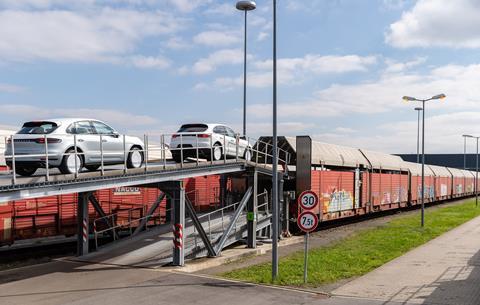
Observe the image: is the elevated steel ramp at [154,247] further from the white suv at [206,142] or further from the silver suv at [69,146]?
the silver suv at [69,146]

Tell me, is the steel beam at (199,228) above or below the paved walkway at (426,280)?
above

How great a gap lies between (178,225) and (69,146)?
4137 millimetres

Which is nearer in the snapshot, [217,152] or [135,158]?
[135,158]

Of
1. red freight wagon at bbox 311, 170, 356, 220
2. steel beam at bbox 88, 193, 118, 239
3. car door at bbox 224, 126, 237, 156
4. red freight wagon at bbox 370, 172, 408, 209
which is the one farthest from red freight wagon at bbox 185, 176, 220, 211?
red freight wagon at bbox 370, 172, 408, 209

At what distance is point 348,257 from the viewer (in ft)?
54.3

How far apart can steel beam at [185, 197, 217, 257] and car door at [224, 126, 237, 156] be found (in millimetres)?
3846

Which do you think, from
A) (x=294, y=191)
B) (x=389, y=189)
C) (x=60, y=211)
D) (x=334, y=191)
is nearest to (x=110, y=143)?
(x=60, y=211)

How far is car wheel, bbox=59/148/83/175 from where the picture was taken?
11.9m

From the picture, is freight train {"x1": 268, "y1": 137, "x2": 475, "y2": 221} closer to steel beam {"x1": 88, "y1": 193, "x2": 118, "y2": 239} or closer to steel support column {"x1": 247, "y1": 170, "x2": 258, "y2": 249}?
steel support column {"x1": 247, "y1": 170, "x2": 258, "y2": 249}

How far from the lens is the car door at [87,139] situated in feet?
42.1

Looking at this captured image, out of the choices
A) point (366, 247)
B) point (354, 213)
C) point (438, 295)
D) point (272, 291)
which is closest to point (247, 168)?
point (366, 247)

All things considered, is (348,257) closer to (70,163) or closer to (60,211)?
(70,163)

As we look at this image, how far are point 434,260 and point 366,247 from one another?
10.6ft

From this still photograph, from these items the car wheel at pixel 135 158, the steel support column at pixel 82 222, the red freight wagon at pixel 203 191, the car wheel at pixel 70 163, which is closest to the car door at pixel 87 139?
the car wheel at pixel 70 163
